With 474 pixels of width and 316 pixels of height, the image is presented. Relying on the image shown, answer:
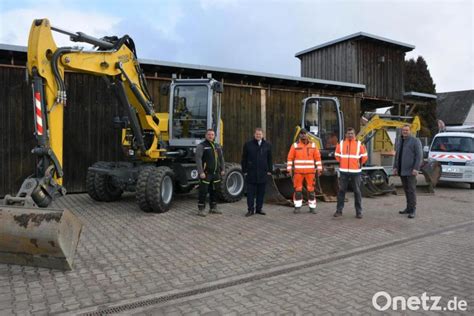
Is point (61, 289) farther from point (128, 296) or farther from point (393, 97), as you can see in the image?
point (393, 97)

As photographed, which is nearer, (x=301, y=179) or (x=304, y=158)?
(x=304, y=158)

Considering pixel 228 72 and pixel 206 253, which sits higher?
pixel 228 72

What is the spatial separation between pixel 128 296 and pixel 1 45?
28.0 feet

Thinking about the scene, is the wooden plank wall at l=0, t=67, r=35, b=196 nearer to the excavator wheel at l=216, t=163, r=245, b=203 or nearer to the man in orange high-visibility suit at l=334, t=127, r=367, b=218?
the excavator wheel at l=216, t=163, r=245, b=203

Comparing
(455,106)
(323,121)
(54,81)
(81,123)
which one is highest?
(455,106)

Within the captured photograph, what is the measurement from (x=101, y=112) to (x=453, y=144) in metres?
11.9

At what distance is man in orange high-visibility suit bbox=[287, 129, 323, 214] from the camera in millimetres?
9000

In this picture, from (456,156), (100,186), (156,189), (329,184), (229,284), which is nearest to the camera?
(229,284)

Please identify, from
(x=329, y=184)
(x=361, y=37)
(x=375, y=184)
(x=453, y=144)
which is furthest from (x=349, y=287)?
(x=361, y=37)

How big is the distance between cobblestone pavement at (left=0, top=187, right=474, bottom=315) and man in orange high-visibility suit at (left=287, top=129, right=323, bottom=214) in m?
0.37

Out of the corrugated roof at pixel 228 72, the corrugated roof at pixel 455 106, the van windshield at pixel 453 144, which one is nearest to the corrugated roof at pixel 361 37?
the corrugated roof at pixel 228 72

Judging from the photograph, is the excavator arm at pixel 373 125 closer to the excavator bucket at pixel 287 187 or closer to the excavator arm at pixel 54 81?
the excavator bucket at pixel 287 187

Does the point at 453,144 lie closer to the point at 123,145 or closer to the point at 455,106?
the point at 123,145

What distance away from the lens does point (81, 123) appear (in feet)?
38.5
